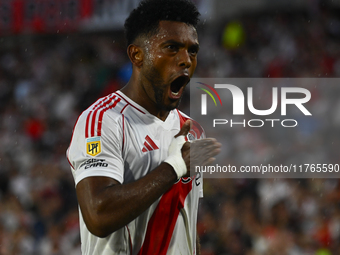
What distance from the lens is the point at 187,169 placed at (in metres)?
2.03

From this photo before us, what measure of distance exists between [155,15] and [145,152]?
0.76 metres

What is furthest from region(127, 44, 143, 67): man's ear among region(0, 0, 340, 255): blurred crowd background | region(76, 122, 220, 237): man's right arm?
region(0, 0, 340, 255): blurred crowd background

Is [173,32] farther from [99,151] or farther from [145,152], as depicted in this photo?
[99,151]

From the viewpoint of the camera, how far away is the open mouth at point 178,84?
7.48 ft

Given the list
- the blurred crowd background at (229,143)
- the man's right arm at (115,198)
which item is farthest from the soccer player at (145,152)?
the blurred crowd background at (229,143)

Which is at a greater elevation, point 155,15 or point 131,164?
point 155,15

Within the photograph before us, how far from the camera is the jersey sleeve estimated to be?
1.94 meters

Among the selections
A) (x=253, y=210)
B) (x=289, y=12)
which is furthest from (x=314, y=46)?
(x=253, y=210)

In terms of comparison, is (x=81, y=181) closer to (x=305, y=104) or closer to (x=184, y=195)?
(x=184, y=195)

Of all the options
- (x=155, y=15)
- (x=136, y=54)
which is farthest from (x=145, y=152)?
(x=155, y=15)

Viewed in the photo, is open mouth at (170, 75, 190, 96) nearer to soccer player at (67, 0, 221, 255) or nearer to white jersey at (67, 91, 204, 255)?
soccer player at (67, 0, 221, 255)

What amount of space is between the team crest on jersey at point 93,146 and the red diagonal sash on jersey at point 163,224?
44cm

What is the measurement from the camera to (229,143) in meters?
7.01

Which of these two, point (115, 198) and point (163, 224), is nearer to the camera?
point (115, 198)
